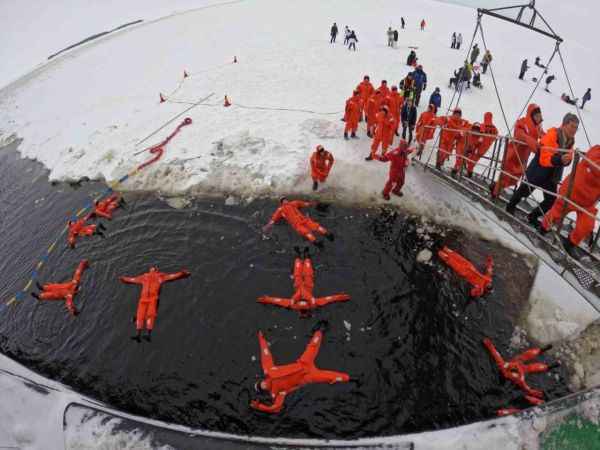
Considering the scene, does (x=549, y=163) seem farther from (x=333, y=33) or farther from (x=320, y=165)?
(x=333, y=33)

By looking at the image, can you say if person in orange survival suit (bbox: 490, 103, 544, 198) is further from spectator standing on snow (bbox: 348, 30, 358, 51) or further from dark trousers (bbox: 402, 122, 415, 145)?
spectator standing on snow (bbox: 348, 30, 358, 51)

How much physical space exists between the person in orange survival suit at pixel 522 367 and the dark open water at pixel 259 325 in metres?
0.20

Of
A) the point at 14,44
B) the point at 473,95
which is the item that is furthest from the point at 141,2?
the point at 473,95

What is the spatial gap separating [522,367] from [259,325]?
17.7ft

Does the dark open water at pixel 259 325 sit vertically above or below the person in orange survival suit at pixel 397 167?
below

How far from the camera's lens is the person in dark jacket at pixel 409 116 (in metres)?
12.6

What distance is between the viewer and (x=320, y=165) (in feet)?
36.6

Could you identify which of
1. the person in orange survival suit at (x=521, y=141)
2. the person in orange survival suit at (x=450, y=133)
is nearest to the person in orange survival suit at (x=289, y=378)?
the person in orange survival suit at (x=521, y=141)

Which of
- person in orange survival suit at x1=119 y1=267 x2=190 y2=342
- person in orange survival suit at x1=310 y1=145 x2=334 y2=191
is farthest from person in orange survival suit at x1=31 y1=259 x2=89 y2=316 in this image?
person in orange survival suit at x1=310 y1=145 x2=334 y2=191

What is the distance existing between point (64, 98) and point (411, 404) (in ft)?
74.2

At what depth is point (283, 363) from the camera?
7223mm

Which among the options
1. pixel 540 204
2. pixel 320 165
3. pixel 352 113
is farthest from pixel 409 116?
pixel 540 204

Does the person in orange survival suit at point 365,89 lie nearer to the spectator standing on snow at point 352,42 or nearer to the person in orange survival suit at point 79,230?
the person in orange survival suit at point 79,230

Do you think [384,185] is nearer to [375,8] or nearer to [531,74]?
[531,74]
